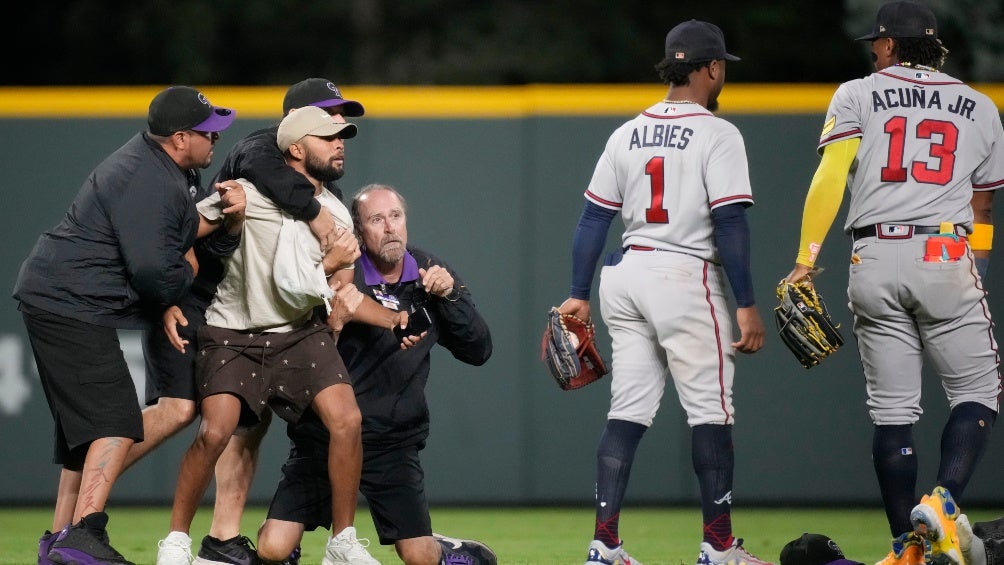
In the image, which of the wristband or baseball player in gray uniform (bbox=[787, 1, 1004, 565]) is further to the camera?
the wristband

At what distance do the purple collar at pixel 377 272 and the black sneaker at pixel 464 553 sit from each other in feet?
3.33

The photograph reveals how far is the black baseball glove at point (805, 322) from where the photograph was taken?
5.29 m

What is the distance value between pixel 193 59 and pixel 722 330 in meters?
12.2

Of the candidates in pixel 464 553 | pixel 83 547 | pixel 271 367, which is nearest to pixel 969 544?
pixel 464 553

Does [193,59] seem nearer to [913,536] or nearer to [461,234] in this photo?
[461,234]

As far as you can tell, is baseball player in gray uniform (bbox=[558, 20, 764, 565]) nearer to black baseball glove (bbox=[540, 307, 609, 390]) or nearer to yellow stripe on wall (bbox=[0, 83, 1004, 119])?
black baseball glove (bbox=[540, 307, 609, 390])

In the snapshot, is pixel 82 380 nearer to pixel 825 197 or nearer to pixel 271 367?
pixel 271 367

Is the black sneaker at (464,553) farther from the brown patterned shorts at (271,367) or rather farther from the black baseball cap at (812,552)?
the black baseball cap at (812,552)

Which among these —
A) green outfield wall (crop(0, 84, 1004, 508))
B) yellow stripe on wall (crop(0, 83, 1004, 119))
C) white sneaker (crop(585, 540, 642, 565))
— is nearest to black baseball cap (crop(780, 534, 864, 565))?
white sneaker (crop(585, 540, 642, 565))

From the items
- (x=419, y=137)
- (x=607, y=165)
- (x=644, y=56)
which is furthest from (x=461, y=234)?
(x=644, y=56)

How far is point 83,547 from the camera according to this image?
487 cm

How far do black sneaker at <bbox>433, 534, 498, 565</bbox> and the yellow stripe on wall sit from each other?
328 centimetres

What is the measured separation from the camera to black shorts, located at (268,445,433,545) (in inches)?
206

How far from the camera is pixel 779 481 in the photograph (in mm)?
7969
